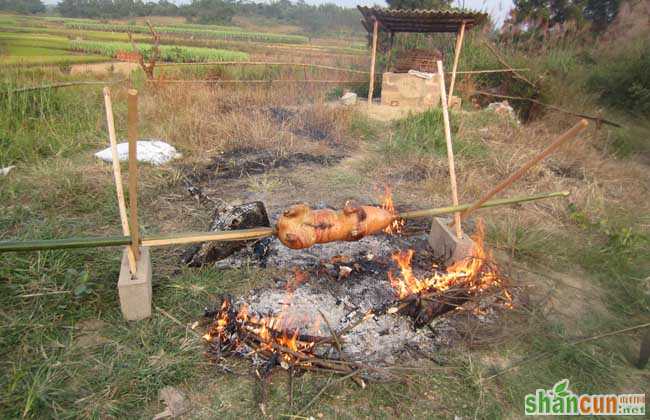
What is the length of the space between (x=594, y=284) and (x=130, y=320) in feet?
13.8

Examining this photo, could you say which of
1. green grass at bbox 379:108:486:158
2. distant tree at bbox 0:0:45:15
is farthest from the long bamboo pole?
distant tree at bbox 0:0:45:15

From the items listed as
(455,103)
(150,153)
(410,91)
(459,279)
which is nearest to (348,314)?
(459,279)

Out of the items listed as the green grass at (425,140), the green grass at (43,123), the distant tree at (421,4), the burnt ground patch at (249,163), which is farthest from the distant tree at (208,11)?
the burnt ground patch at (249,163)

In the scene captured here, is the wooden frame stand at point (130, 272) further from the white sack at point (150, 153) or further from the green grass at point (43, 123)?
the green grass at point (43, 123)

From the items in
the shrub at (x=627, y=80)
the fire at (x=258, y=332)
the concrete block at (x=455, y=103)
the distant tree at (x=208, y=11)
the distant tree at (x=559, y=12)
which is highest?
the distant tree at (x=208, y=11)

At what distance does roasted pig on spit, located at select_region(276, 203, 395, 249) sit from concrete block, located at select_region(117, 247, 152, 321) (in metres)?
0.99

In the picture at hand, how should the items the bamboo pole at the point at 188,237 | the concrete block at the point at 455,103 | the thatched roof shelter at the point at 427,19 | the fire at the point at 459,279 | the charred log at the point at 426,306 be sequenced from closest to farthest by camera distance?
the bamboo pole at the point at 188,237, the charred log at the point at 426,306, the fire at the point at 459,279, the thatched roof shelter at the point at 427,19, the concrete block at the point at 455,103

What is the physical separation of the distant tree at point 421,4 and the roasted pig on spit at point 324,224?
60.6ft

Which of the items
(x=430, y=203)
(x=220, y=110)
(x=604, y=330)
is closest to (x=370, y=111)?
(x=220, y=110)

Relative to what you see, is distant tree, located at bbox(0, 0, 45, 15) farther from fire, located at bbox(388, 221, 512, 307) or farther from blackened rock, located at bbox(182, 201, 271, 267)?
fire, located at bbox(388, 221, 512, 307)

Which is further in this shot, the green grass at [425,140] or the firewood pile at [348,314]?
the green grass at [425,140]

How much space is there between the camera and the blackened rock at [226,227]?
3.15 meters

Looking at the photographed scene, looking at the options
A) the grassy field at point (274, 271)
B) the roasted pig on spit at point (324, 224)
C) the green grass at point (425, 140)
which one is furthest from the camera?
the green grass at point (425, 140)

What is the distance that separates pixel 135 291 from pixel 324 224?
140cm
